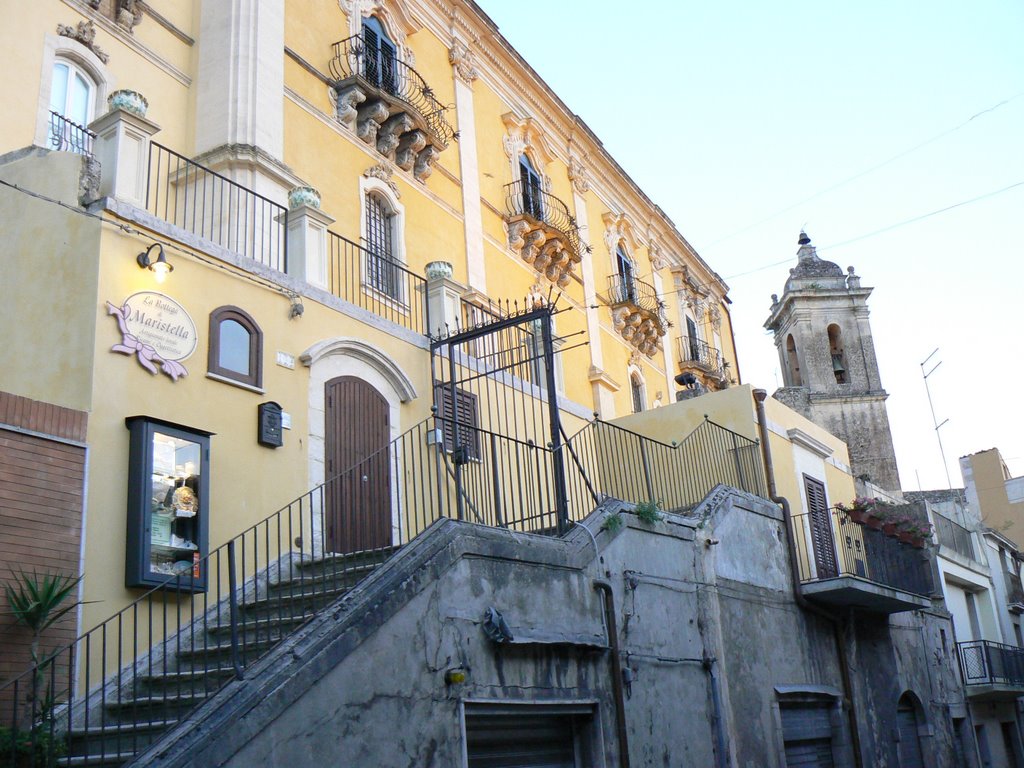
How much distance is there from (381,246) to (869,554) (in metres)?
10.2

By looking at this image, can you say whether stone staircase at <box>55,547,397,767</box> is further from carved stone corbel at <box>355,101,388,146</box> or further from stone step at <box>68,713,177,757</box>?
carved stone corbel at <box>355,101,388,146</box>

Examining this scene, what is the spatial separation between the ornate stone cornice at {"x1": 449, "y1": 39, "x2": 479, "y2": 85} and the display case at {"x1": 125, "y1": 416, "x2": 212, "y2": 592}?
14.2 m

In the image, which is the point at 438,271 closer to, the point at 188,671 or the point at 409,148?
the point at 409,148

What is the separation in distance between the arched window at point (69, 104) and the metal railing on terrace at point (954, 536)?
64.5 ft

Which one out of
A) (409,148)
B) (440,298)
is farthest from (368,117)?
(440,298)

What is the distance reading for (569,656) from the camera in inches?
402

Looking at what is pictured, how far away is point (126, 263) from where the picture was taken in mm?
10156

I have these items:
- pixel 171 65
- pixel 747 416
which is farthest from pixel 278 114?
pixel 747 416

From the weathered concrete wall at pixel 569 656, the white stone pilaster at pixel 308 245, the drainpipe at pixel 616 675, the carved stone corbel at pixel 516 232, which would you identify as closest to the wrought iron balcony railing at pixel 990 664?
the weathered concrete wall at pixel 569 656

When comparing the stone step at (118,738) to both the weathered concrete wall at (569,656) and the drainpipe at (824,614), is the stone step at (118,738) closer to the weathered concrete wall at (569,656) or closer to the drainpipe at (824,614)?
the weathered concrete wall at (569,656)

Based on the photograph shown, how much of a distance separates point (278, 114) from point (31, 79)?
153 inches

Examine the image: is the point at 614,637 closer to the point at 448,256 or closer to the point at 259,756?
the point at 259,756

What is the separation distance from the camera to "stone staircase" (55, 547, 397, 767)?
755 cm

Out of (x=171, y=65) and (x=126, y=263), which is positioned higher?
(x=171, y=65)
